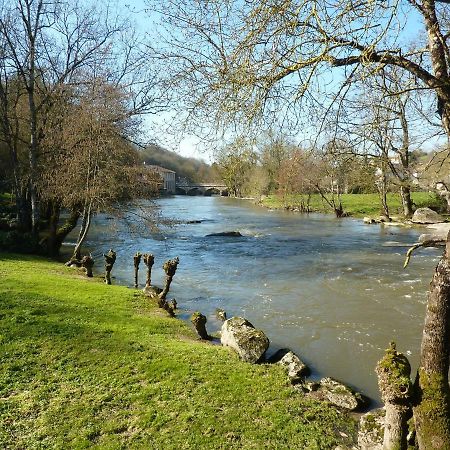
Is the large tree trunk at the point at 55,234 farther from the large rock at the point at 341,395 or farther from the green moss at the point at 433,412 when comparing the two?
the green moss at the point at 433,412

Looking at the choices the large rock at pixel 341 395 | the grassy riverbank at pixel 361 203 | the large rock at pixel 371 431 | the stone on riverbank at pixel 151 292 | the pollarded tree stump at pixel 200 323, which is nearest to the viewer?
the large rock at pixel 371 431

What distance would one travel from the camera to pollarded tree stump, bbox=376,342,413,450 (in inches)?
167

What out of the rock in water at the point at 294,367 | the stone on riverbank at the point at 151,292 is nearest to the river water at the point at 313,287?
the rock in water at the point at 294,367

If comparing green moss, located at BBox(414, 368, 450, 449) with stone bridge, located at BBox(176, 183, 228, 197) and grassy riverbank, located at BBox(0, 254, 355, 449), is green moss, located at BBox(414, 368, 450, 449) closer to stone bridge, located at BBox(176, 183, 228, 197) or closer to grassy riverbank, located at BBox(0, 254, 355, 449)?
grassy riverbank, located at BBox(0, 254, 355, 449)

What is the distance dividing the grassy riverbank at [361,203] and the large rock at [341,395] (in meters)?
33.0

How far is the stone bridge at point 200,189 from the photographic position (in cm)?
10081

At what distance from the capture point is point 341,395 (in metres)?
6.44

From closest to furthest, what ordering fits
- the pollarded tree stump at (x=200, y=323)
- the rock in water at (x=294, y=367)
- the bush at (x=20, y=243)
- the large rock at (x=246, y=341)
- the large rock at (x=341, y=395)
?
the large rock at (x=341, y=395) < the rock in water at (x=294, y=367) < the large rock at (x=246, y=341) < the pollarded tree stump at (x=200, y=323) < the bush at (x=20, y=243)

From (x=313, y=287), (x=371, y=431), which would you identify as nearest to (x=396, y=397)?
(x=371, y=431)

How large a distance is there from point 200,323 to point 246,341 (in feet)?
4.33

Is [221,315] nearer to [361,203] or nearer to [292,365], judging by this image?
[292,365]

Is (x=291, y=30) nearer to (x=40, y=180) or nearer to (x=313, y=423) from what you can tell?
(x=313, y=423)

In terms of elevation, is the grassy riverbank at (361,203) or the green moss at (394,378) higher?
the grassy riverbank at (361,203)

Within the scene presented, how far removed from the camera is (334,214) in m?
43.3
